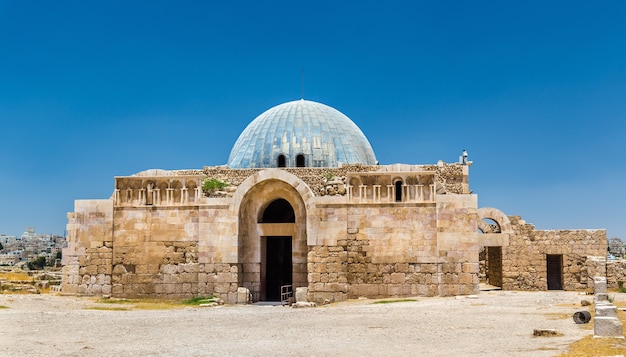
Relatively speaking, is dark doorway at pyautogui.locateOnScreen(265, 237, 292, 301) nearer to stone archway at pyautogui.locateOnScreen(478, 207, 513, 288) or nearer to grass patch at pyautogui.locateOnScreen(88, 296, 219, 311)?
grass patch at pyautogui.locateOnScreen(88, 296, 219, 311)

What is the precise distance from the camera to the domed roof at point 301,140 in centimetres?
2852

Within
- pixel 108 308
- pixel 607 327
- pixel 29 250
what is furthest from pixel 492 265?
pixel 29 250

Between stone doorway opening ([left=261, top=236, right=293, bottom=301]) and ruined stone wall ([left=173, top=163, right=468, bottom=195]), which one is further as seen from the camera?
stone doorway opening ([left=261, top=236, right=293, bottom=301])

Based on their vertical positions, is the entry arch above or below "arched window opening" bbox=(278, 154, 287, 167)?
below

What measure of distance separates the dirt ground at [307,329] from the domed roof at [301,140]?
8982 millimetres

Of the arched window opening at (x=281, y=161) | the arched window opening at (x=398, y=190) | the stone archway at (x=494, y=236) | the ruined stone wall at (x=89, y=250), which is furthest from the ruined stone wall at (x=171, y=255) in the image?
the stone archway at (x=494, y=236)

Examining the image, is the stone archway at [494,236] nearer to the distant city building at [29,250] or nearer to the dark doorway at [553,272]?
the dark doorway at [553,272]

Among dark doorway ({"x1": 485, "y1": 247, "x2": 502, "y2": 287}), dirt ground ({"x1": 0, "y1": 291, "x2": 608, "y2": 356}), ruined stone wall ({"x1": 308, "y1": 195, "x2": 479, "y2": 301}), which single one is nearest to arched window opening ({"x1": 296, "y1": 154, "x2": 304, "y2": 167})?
ruined stone wall ({"x1": 308, "y1": 195, "x2": 479, "y2": 301})

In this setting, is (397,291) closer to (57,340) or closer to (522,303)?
(522,303)

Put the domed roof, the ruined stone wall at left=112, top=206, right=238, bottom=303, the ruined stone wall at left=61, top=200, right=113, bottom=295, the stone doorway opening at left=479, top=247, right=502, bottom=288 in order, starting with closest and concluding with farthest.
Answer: the ruined stone wall at left=112, top=206, right=238, bottom=303 < the ruined stone wall at left=61, top=200, right=113, bottom=295 < the stone doorway opening at left=479, top=247, right=502, bottom=288 < the domed roof

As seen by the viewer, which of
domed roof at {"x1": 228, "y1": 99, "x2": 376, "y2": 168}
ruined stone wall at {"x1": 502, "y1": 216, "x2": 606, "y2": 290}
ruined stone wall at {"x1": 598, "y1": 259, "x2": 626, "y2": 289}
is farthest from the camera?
domed roof at {"x1": 228, "y1": 99, "x2": 376, "y2": 168}

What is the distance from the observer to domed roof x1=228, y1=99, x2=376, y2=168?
2852 centimetres

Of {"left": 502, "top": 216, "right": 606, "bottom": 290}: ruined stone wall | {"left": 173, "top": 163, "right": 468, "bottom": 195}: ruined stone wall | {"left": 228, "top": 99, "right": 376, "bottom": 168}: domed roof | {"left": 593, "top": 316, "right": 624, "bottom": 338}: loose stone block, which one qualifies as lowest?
{"left": 593, "top": 316, "right": 624, "bottom": 338}: loose stone block

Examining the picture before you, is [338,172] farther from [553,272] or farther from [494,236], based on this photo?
[553,272]
